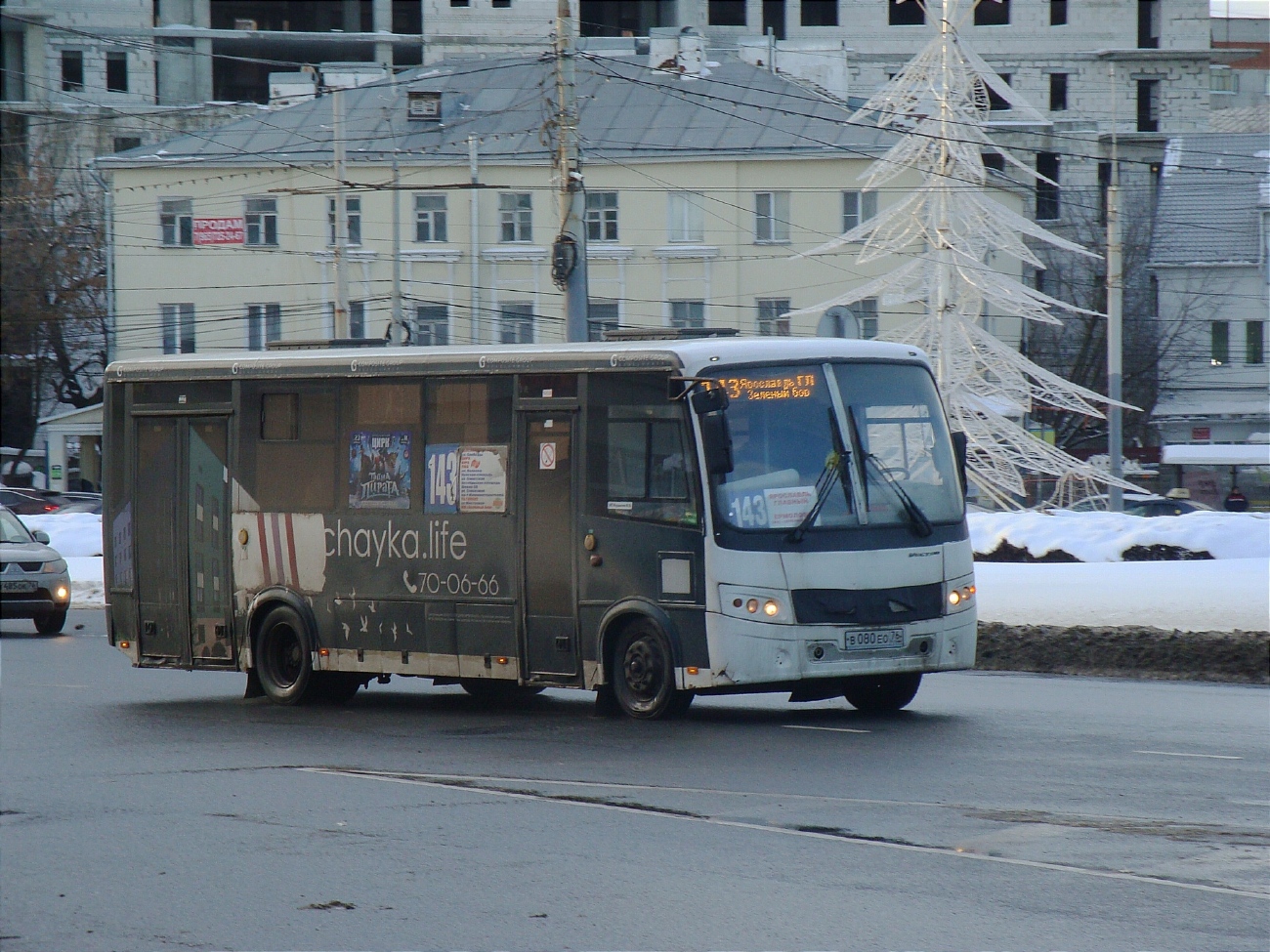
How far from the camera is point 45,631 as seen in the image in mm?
24422

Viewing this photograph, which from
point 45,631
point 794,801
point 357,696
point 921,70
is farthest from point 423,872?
point 921,70

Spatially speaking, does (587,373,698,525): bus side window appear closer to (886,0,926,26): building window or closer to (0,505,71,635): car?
(0,505,71,635): car

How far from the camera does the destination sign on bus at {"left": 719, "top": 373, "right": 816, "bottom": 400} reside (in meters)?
12.6

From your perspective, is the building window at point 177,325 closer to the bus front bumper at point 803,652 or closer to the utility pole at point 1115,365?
the utility pole at point 1115,365

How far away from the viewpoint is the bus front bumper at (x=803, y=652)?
→ 12141 mm

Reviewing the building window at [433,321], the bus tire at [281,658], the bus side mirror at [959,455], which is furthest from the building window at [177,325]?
the bus side mirror at [959,455]

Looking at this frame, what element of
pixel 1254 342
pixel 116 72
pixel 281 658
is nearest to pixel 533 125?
pixel 1254 342

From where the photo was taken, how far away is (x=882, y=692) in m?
13.5

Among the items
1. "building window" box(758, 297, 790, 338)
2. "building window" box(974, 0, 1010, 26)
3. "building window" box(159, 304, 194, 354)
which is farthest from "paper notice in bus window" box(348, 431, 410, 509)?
"building window" box(974, 0, 1010, 26)

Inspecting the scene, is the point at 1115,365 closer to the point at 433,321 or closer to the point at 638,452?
the point at 638,452

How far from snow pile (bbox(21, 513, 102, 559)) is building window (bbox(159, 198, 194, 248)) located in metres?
21.3

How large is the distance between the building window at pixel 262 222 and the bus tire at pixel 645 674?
46799 millimetres

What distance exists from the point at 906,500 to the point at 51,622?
15088mm

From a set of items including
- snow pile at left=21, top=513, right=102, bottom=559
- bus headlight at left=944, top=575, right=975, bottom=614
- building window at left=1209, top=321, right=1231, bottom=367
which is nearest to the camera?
bus headlight at left=944, top=575, right=975, bottom=614
